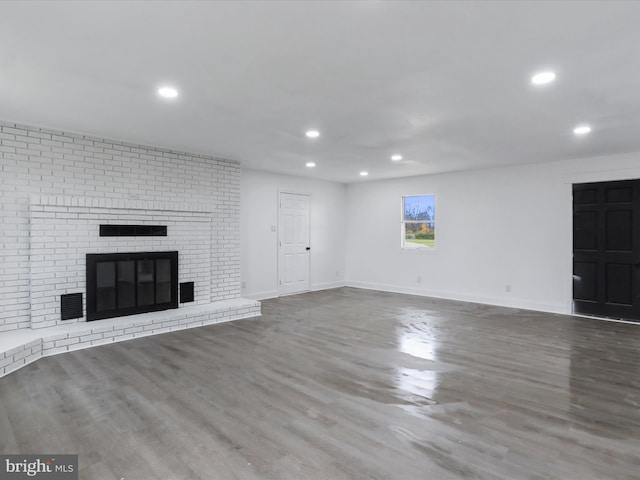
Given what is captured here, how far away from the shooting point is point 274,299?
7.16 metres

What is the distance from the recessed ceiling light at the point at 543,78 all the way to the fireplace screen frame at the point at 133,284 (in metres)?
4.68

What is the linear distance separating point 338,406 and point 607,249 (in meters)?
5.17

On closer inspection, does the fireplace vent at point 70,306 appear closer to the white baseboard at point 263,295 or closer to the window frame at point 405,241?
the white baseboard at point 263,295

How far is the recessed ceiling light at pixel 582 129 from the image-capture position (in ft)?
13.3

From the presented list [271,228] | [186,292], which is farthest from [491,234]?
[186,292]

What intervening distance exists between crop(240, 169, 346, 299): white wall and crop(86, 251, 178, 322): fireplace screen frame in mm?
1624

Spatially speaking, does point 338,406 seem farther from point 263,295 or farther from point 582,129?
point 263,295

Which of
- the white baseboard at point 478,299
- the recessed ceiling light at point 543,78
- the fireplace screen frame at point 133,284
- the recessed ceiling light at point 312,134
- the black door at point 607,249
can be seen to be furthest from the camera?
the white baseboard at point 478,299

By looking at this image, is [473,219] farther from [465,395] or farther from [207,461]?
[207,461]

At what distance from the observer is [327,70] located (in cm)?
267

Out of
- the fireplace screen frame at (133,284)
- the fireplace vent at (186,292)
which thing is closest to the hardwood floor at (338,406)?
the fireplace screen frame at (133,284)

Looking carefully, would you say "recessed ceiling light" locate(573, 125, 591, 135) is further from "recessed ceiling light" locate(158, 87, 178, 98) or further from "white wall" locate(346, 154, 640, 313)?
"recessed ceiling light" locate(158, 87, 178, 98)

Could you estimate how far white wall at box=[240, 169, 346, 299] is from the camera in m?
6.85

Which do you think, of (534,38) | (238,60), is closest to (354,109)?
(238,60)
